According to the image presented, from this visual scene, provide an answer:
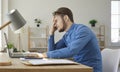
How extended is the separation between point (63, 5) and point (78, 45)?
15.7 ft

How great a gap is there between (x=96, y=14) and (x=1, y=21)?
2.41m

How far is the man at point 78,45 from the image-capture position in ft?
6.59

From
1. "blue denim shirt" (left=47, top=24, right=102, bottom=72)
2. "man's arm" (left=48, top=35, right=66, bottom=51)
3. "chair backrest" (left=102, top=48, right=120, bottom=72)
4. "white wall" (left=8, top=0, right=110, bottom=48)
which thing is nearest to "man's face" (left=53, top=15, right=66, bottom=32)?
"blue denim shirt" (left=47, top=24, right=102, bottom=72)

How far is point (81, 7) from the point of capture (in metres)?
6.75

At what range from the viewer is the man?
6.59 feet

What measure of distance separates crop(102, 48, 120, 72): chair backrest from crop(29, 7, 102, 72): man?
0.47 ft

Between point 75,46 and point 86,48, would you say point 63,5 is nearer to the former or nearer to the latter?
point 86,48

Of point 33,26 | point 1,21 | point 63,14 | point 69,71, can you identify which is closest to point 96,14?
point 33,26

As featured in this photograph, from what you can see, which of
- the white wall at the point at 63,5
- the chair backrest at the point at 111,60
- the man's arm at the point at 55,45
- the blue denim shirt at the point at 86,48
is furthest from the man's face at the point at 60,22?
the white wall at the point at 63,5

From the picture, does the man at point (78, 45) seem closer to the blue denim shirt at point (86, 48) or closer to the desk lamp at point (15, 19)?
the blue denim shirt at point (86, 48)

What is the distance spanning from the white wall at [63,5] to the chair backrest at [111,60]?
4.32 m

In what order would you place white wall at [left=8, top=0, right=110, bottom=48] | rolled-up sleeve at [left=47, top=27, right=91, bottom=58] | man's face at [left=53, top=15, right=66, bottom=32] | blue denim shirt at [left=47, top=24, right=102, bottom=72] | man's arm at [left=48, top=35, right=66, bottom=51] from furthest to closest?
white wall at [left=8, top=0, right=110, bottom=48]
man's arm at [left=48, top=35, right=66, bottom=51]
man's face at [left=53, top=15, right=66, bottom=32]
blue denim shirt at [left=47, top=24, right=102, bottom=72]
rolled-up sleeve at [left=47, top=27, right=91, bottom=58]

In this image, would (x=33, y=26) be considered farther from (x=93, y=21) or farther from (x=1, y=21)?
(x=93, y=21)

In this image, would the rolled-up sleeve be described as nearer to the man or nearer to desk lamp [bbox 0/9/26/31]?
the man
